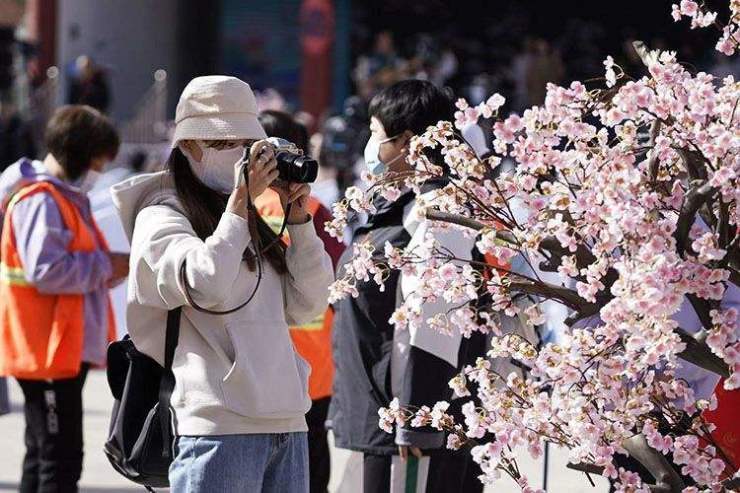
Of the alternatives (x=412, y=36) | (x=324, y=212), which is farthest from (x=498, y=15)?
(x=324, y=212)

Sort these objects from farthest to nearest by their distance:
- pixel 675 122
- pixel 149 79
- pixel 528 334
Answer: pixel 149 79
pixel 528 334
pixel 675 122

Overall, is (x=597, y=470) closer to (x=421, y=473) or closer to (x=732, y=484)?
(x=732, y=484)

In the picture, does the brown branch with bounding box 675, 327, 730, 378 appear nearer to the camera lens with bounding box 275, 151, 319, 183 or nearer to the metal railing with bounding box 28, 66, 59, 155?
the camera lens with bounding box 275, 151, 319, 183

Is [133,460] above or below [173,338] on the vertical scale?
below

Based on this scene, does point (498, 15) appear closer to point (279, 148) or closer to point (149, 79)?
point (149, 79)

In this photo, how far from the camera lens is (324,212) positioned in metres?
5.77

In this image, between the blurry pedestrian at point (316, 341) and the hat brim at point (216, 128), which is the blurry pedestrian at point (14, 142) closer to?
the blurry pedestrian at point (316, 341)

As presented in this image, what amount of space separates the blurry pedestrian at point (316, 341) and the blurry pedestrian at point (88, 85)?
14091mm

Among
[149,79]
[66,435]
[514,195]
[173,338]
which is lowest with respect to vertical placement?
[66,435]

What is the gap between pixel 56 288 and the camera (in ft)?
18.7

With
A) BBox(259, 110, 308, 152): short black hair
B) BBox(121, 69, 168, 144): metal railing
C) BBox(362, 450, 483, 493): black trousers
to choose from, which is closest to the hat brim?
→ BBox(362, 450, 483, 493): black trousers

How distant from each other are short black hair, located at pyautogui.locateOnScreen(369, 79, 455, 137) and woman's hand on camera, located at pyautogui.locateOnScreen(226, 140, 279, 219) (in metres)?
1.08

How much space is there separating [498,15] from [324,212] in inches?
823

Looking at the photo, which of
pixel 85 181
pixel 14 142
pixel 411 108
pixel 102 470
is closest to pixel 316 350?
pixel 85 181
